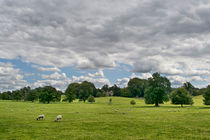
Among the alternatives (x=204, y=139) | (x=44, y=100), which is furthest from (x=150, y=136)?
(x=44, y=100)

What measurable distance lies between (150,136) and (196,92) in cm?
18847

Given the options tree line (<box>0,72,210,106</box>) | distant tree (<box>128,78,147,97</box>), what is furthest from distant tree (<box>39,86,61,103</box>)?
distant tree (<box>128,78,147,97</box>)

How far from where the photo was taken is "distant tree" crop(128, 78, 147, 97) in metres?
182

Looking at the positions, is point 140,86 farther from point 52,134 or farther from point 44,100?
point 52,134

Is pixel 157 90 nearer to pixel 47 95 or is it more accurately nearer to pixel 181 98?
pixel 181 98

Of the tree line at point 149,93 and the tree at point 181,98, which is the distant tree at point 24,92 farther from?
the tree at point 181,98

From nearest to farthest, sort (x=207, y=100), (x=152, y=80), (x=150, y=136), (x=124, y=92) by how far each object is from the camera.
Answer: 1. (x=150, y=136)
2. (x=207, y=100)
3. (x=152, y=80)
4. (x=124, y=92)

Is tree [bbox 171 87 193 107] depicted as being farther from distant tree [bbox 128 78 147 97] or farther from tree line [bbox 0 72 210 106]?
distant tree [bbox 128 78 147 97]

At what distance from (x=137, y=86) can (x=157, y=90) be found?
366 feet

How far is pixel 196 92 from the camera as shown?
7185 inches

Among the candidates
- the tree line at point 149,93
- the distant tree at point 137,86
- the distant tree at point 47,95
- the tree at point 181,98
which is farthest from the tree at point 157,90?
the distant tree at point 137,86

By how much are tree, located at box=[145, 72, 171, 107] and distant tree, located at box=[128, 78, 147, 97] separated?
94460mm

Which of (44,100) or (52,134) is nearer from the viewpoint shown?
(52,134)

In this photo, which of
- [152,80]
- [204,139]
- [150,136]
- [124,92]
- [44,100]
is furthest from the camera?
[124,92]
